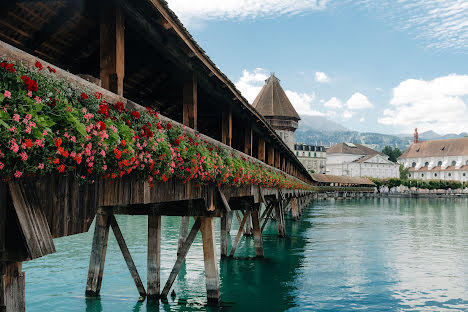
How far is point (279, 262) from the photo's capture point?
20.0 metres

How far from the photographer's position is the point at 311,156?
13238 cm

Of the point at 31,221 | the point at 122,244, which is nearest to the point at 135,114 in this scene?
the point at 31,221

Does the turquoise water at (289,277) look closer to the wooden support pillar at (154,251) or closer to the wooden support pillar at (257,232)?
the wooden support pillar at (257,232)

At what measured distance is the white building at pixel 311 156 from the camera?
130 metres

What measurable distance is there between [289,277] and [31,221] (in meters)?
14.1

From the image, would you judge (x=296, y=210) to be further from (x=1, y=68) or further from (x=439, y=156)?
(x=439, y=156)

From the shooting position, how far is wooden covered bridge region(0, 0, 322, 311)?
3848 mm

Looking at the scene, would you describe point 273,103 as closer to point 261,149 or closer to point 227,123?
point 261,149

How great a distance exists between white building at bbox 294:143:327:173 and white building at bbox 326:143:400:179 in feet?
47.2

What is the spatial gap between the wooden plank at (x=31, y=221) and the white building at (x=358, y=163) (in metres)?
142

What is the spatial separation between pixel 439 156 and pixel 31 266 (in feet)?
476

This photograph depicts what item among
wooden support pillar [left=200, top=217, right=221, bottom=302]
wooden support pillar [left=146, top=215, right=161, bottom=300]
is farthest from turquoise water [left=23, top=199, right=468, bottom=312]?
wooden support pillar [left=200, top=217, right=221, bottom=302]

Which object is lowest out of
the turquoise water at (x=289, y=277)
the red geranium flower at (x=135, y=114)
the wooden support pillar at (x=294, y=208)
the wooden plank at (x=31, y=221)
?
the turquoise water at (x=289, y=277)

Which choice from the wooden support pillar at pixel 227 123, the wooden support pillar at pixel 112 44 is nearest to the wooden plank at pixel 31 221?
the wooden support pillar at pixel 112 44
